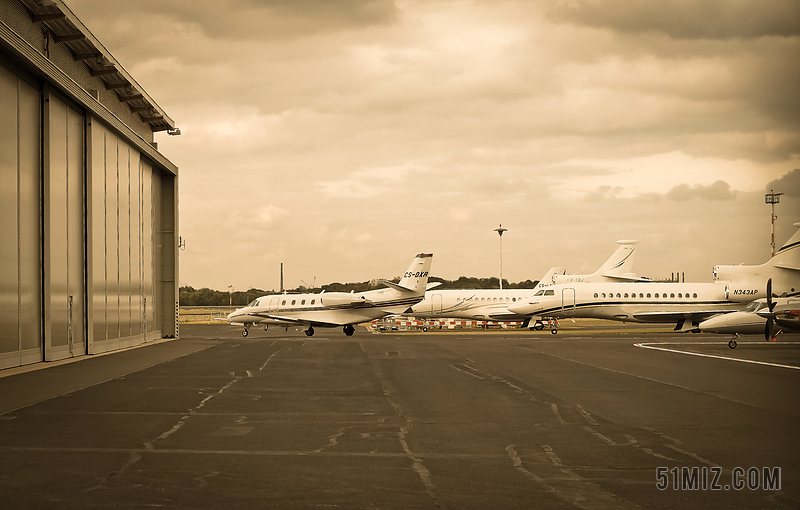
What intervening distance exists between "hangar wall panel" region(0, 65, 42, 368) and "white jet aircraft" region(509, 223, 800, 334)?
33757mm

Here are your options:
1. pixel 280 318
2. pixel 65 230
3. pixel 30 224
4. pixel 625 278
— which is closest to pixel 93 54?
pixel 65 230

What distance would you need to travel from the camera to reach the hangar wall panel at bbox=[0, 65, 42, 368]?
19.3 metres

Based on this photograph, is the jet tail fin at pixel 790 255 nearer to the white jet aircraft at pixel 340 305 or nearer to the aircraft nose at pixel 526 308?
the aircraft nose at pixel 526 308

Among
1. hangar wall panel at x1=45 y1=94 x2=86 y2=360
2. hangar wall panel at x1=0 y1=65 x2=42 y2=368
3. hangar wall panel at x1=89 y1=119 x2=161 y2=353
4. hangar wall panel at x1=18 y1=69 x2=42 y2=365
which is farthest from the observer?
hangar wall panel at x1=89 y1=119 x2=161 y2=353

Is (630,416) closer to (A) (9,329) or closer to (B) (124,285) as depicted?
Result: (A) (9,329)

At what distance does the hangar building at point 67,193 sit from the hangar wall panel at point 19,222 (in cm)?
A: 4

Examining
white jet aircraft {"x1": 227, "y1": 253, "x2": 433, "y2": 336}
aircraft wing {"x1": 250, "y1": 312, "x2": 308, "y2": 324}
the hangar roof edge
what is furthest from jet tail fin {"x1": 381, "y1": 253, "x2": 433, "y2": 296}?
the hangar roof edge

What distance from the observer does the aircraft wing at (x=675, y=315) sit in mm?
46969

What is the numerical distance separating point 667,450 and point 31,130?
21.2 metres

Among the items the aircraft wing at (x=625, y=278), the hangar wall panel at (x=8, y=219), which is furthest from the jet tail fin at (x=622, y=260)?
the hangar wall panel at (x=8, y=219)

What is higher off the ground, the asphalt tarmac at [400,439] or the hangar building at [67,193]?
the hangar building at [67,193]

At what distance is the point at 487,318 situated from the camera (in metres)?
51.9

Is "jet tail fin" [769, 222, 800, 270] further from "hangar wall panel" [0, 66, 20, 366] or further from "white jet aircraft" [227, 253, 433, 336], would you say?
"hangar wall panel" [0, 66, 20, 366]

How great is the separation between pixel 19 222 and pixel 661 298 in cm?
4215
